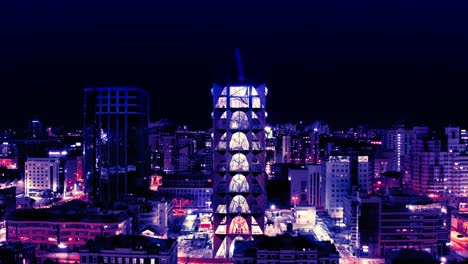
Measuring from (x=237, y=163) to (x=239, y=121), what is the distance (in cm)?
185

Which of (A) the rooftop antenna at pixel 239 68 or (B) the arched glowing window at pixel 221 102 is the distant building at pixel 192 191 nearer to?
(A) the rooftop antenna at pixel 239 68

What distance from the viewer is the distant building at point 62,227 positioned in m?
24.8

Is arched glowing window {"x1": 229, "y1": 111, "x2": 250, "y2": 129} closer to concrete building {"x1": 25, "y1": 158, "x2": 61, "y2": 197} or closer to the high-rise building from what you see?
the high-rise building

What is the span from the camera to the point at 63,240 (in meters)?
25.0

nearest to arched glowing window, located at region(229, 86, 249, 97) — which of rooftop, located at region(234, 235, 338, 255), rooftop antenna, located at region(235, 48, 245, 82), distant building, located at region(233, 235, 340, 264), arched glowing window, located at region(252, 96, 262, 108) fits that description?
arched glowing window, located at region(252, 96, 262, 108)

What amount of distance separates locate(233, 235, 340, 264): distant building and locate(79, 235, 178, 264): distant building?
2.55 m

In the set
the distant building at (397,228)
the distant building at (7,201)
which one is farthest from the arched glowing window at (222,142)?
the distant building at (7,201)

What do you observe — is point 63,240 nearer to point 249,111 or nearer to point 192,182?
point 249,111

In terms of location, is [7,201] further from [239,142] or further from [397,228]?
[397,228]

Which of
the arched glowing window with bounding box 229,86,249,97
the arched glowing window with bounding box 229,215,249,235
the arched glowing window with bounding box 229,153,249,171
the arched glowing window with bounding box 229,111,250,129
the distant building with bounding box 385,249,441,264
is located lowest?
the distant building with bounding box 385,249,441,264

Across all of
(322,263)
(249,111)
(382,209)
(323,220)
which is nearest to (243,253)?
(322,263)

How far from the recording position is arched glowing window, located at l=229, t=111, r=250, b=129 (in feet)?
78.2

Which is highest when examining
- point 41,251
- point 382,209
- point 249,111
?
point 249,111

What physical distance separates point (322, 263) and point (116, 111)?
24428 millimetres
